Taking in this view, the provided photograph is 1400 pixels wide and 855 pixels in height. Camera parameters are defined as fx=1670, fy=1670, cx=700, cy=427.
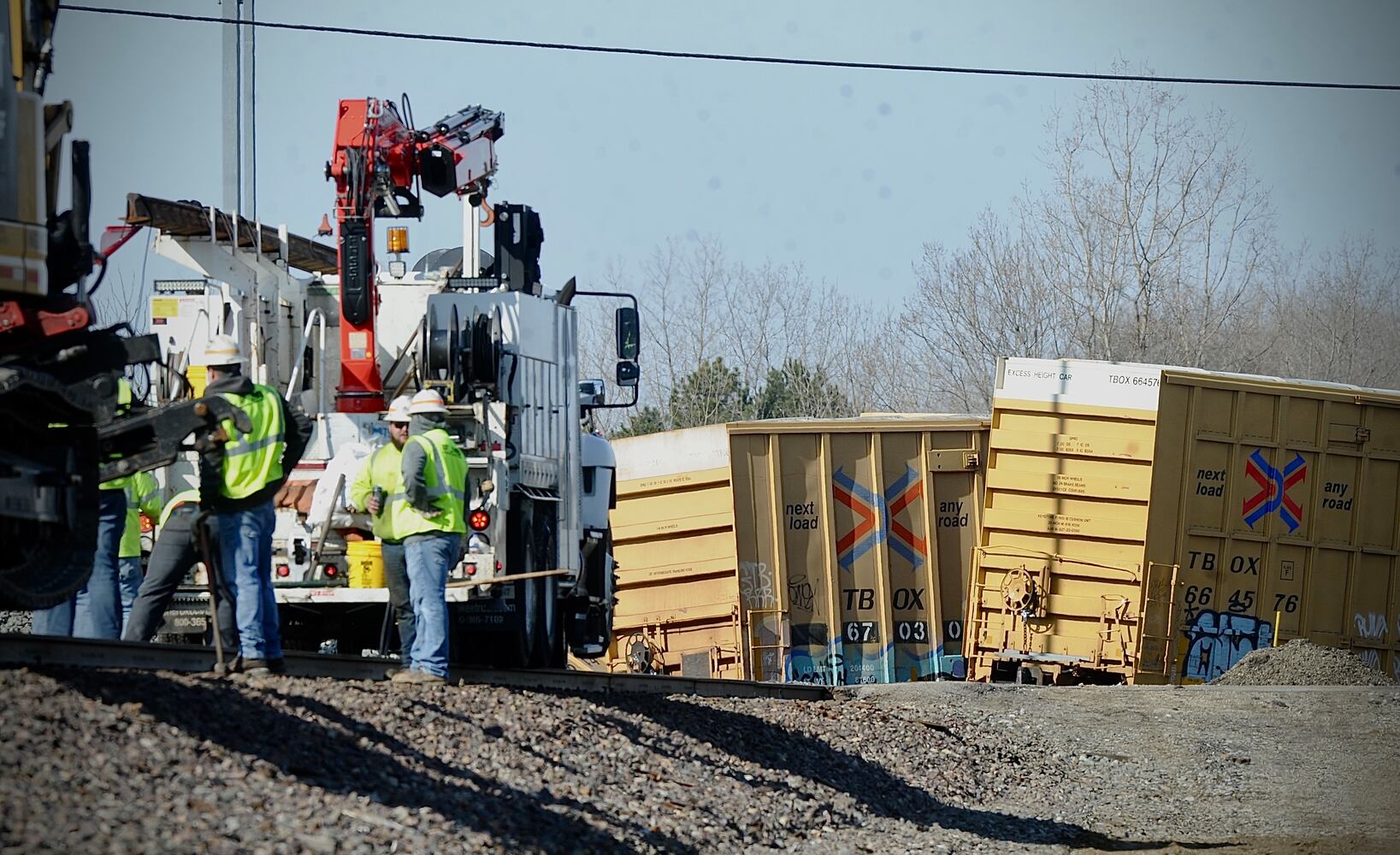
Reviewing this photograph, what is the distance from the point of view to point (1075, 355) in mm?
41094

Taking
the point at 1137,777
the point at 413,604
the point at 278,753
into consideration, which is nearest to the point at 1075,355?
the point at 1137,777

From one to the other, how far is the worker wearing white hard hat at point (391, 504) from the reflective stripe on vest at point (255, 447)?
859 millimetres

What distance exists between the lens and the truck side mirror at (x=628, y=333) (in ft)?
45.0

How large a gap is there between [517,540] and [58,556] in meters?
4.21

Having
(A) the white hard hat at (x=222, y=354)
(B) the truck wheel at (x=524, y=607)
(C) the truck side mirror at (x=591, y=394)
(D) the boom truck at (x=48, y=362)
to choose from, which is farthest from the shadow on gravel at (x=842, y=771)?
(C) the truck side mirror at (x=591, y=394)

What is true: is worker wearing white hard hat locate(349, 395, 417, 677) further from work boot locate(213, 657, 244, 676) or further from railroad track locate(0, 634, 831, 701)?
work boot locate(213, 657, 244, 676)

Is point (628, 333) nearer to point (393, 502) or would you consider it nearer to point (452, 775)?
point (393, 502)

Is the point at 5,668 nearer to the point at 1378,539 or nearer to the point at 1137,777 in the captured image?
the point at 1137,777

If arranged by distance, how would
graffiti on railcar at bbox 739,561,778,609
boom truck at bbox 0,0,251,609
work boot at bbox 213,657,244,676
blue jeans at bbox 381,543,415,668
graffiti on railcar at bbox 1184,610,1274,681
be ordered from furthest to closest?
1. graffiti on railcar at bbox 739,561,778,609
2. graffiti on railcar at bbox 1184,610,1274,681
3. blue jeans at bbox 381,543,415,668
4. work boot at bbox 213,657,244,676
5. boom truck at bbox 0,0,251,609

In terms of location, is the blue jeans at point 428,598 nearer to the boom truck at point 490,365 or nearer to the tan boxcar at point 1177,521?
the boom truck at point 490,365

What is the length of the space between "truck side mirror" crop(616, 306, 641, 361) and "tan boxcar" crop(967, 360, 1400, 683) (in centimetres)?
549

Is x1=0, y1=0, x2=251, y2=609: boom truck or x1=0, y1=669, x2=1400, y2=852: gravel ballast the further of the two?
x1=0, y1=0, x2=251, y2=609: boom truck

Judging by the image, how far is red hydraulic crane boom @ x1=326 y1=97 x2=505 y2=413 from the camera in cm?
1173

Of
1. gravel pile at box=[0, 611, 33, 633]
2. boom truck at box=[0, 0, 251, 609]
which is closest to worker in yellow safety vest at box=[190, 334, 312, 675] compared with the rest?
boom truck at box=[0, 0, 251, 609]
